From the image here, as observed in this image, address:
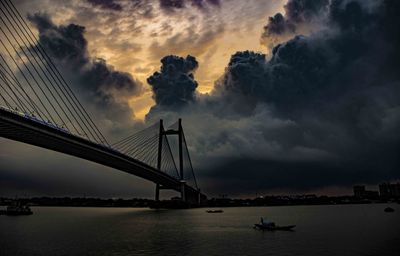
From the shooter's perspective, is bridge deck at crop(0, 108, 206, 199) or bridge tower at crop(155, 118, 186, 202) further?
bridge tower at crop(155, 118, 186, 202)

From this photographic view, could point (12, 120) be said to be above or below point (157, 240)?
above

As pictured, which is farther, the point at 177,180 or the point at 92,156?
the point at 177,180

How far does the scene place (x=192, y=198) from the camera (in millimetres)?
150250

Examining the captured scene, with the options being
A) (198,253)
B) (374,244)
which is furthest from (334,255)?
(198,253)

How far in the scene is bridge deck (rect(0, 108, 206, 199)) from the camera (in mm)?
41016

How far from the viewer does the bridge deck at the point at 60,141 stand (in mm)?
41016

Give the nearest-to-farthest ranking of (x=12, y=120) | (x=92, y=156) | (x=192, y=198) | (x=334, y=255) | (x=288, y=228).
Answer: (x=334, y=255) → (x=12, y=120) → (x=288, y=228) → (x=92, y=156) → (x=192, y=198)

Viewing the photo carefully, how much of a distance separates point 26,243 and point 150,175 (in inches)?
2002

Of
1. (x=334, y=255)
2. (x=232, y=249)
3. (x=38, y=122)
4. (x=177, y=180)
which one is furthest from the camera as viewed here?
(x=177, y=180)

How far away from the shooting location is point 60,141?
5034 centimetres

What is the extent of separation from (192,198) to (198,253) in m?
119

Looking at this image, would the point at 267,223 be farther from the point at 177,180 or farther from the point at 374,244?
the point at 177,180

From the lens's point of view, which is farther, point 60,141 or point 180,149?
point 180,149

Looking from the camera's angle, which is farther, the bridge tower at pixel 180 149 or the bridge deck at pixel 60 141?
the bridge tower at pixel 180 149
